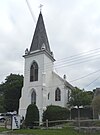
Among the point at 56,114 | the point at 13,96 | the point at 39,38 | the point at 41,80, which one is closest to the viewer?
the point at 56,114

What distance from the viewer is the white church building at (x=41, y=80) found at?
46.9 m

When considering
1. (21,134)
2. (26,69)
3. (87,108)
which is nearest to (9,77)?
(26,69)

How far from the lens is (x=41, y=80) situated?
154ft

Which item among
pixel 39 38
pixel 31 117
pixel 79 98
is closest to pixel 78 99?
pixel 79 98

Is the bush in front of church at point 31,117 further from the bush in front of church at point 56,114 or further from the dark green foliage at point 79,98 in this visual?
the dark green foliage at point 79,98

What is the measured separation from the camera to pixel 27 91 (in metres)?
48.6

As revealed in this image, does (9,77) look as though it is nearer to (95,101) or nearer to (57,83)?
A: (57,83)

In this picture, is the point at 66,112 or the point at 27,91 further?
the point at 27,91

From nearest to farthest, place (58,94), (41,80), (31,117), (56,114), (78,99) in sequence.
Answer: (31,117), (56,114), (78,99), (41,80), (58,94)

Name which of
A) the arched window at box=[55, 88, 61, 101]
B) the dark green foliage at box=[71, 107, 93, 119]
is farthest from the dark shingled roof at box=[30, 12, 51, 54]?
the dark green foliage at box=[71, 107, 93, 119]

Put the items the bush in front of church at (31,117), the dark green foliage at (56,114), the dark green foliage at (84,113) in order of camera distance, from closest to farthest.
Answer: the bush in front of church at (31,117) < the dark green foliage at (56,114) < the dark green foliage at (84,113)

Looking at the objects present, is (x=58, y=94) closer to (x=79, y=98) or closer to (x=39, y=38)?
(x=79, y=98)

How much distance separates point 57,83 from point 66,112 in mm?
11705

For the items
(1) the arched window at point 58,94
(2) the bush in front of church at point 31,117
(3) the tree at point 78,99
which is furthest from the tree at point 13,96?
(2) the bush in front of church at point 31,117
